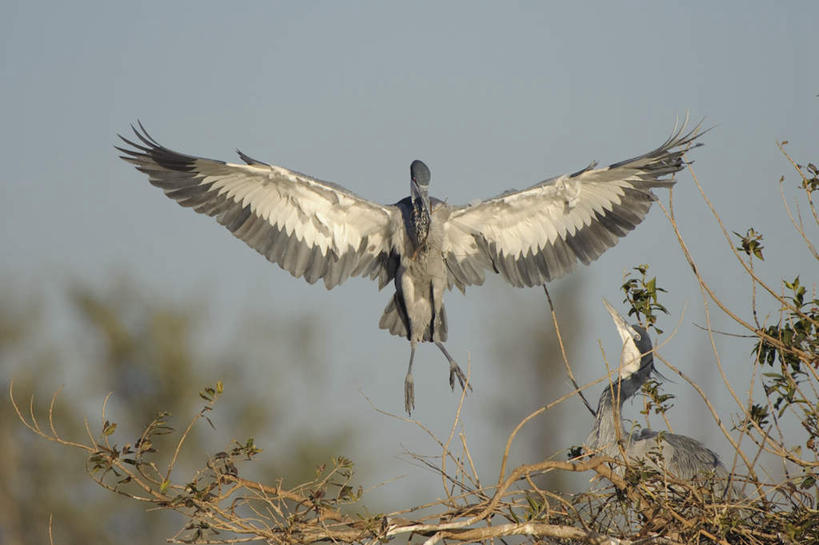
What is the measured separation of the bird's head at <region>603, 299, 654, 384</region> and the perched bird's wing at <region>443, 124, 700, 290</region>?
1402mm

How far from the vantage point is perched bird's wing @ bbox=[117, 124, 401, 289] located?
6.82 m

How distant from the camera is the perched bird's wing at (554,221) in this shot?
684 centimetres

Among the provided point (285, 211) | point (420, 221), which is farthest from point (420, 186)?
point (285, 211)

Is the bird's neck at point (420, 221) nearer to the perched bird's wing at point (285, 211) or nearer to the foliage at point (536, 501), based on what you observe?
the perched bird's wing at point (285, 211)

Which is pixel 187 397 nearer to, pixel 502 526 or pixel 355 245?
pixel 355 245

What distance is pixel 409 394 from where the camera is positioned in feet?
22.8

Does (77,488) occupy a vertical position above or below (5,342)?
below

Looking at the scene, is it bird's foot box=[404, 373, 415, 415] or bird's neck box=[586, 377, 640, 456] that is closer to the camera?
bird's neck box=[586, 377, 640, 456]

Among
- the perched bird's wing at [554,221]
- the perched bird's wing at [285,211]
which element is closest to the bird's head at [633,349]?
the perched bird's wing at [554,221]

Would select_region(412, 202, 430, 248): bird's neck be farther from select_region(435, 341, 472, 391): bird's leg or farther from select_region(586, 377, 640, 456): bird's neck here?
select_region(586, 377, 640, 456): bird's neck

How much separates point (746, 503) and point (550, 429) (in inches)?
554

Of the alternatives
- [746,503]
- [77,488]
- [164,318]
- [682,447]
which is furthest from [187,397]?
[746,503]

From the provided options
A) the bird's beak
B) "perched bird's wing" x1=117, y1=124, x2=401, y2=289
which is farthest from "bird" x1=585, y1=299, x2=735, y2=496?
"perched bird's wing" x1=117, y1=124, x2=401, y2=289

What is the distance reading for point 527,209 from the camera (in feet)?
23.2
